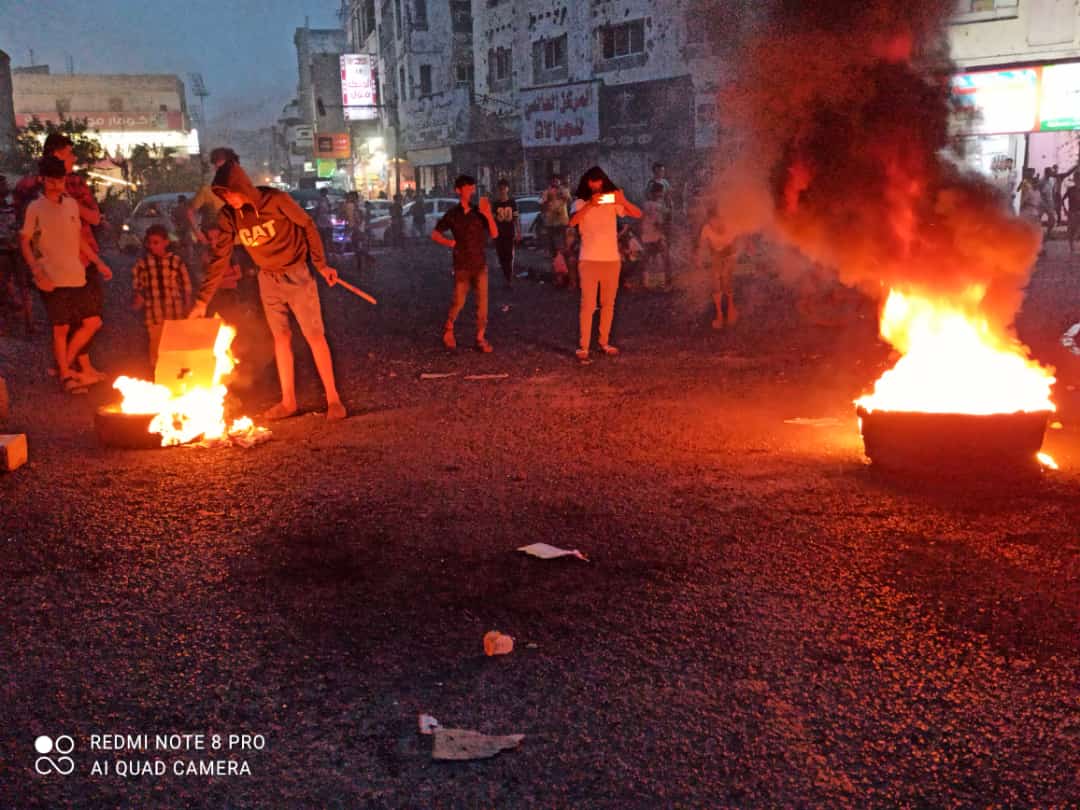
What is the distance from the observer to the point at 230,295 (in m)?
9.98

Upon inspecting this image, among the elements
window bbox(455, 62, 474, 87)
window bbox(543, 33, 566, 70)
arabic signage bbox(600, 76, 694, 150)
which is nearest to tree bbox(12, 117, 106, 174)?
window bbox(543, 33, 566, 70)

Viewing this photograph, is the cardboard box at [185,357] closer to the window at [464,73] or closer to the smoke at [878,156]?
the smoke at [878,156]

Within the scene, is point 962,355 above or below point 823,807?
above

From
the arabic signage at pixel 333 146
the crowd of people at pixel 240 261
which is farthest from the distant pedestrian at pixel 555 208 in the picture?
the arabic signage at pixel 333 146

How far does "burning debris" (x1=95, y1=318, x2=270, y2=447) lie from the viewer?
6.57m

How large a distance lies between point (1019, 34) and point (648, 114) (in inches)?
498

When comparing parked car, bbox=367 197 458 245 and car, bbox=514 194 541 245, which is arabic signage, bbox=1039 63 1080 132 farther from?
parked car, bbox=367 197 458 245

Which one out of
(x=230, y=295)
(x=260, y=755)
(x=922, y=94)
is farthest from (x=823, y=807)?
(x=230, y=295)

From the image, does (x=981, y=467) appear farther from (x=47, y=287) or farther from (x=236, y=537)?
(x=47, y=287)

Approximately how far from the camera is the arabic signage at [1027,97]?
2470 cm

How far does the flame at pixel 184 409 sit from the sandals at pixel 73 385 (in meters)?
2.12

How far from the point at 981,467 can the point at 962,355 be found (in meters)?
0.95

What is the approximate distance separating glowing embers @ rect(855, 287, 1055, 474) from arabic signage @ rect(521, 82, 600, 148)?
30717 millimetres

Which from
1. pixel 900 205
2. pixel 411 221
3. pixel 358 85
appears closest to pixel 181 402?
pixel 900 205
